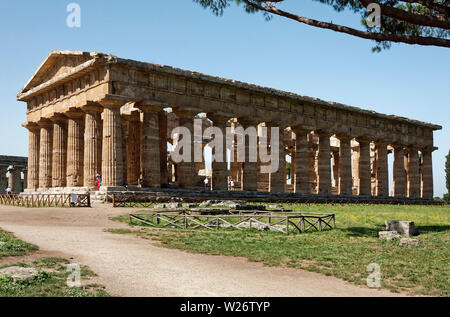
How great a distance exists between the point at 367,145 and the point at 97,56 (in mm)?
29472

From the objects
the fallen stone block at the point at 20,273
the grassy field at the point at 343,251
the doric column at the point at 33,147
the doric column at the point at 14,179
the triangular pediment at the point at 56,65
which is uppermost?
the triangular pediment at the point at 56,65

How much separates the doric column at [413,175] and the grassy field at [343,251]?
37.9 meters

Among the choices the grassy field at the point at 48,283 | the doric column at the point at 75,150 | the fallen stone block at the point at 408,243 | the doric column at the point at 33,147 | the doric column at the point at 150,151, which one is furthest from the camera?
the doric column at the point at 33,147

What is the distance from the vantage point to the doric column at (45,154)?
37312mm

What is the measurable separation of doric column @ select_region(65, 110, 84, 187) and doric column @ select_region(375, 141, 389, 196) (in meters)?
30.0

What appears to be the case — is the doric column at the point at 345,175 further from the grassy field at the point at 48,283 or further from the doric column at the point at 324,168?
the grassy field at the point at 48,283

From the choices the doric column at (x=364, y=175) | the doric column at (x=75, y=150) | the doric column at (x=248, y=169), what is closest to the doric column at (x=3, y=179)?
the doric column at (x=75, y=150)

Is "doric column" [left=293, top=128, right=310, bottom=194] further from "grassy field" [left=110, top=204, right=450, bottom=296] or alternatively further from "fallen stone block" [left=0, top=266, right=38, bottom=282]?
"fallen stone block" [left=0, top=266, right=38, bottom=282]

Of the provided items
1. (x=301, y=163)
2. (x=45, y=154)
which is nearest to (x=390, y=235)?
(x=301, y=163)

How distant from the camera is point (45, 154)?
37844 mm

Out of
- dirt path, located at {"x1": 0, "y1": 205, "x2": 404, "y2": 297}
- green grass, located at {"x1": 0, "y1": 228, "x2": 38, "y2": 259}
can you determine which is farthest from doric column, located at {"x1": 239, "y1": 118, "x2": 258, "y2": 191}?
green grass, located at {"x1": 0, "y1": 228, "x2": 38, "y2": 259}

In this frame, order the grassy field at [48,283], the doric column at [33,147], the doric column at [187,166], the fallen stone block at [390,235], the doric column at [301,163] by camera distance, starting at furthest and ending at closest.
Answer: the doric column at [301,163] → the doric column at [33,147] → the doric column at [187,166] → the fallen stone block at [390,235] → the grassy field at [48,283]

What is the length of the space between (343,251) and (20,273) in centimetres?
822

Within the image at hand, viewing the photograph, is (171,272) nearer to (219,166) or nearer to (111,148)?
(111,148)
